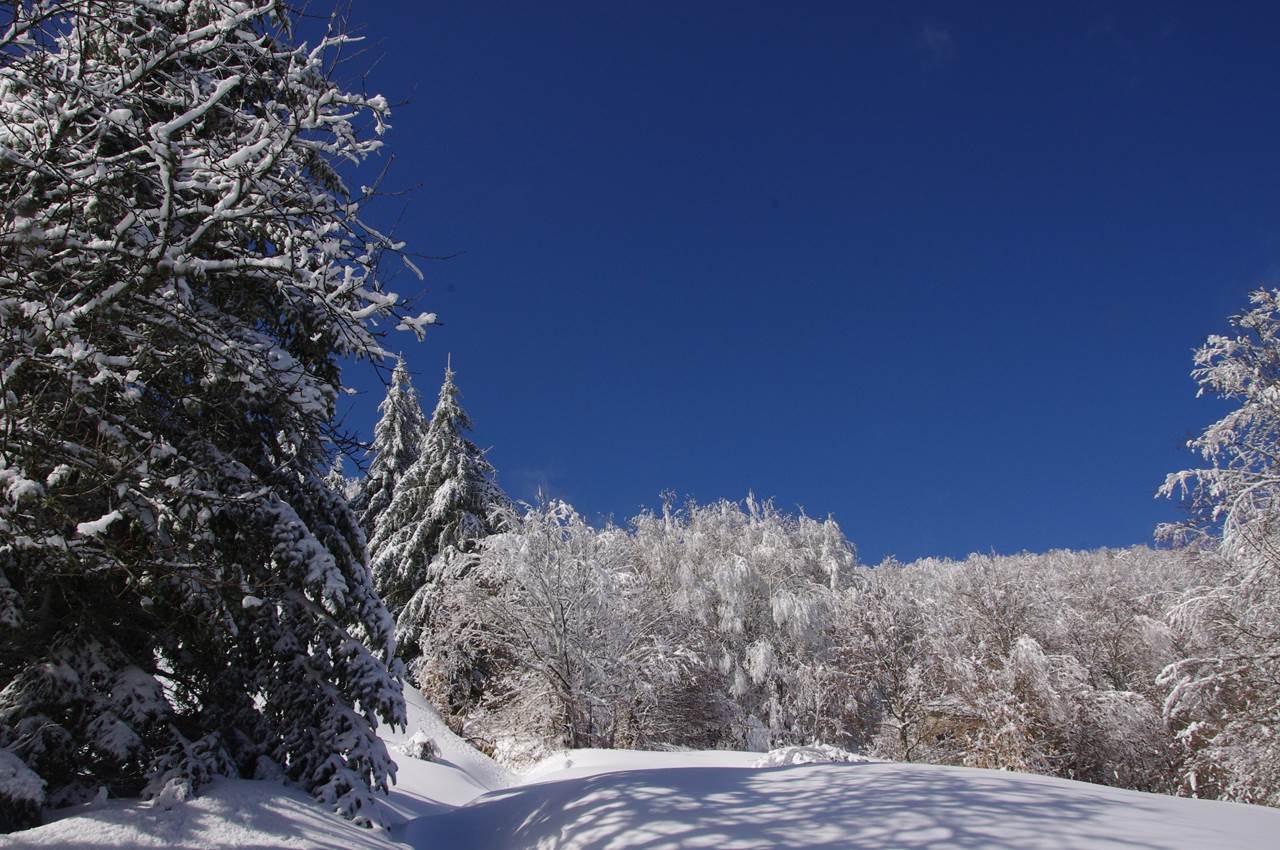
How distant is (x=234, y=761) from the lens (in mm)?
5242

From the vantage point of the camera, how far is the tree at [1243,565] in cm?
1107

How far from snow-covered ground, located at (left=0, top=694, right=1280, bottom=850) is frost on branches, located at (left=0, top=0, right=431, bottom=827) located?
16.0 inches

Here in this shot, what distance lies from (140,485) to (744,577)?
22.2 metres

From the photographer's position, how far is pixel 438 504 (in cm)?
2033

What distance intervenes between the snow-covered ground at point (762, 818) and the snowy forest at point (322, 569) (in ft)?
1.26

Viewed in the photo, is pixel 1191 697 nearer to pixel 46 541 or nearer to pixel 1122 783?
pixel 1122 783

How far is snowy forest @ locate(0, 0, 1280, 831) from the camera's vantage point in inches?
144

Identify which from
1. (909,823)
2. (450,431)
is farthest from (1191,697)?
(450,431)

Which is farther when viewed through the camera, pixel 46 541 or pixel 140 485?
pixel 140 485

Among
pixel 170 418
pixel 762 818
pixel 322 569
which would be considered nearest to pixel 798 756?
pixel 762 818

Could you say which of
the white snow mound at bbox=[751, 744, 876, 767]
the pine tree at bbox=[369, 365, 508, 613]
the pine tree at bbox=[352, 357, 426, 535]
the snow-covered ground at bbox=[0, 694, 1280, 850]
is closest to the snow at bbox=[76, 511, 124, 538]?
the snow-covered ground at bbox=[0, 694, 1280, 850]

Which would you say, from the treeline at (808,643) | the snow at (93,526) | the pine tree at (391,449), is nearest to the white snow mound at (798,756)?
the treeline at (808,643)

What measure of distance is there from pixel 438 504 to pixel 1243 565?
1810 cm

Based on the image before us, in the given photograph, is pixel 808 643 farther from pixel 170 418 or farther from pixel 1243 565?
pixel 170 418
